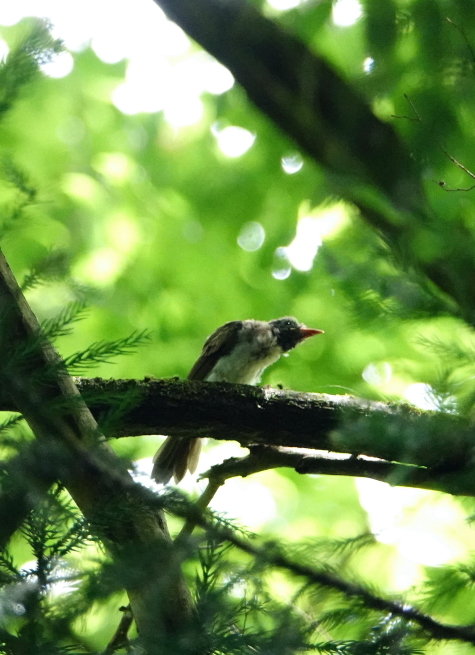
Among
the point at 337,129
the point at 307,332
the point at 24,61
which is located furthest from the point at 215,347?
the point at 24,61

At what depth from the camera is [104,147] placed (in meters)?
8.90

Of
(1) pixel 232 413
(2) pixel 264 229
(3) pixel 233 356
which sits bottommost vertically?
(1) pixel 232 413

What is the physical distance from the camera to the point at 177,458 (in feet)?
22.0

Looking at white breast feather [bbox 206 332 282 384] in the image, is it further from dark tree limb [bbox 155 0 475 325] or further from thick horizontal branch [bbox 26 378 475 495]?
dark tree limb [bbox 155 0 475 325]

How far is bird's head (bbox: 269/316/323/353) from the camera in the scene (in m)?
7.19

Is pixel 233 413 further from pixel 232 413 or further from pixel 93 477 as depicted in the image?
pixel 93 477

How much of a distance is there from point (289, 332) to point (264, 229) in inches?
41.4

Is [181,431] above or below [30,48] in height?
below

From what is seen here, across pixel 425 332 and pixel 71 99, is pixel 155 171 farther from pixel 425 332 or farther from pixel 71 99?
pixel 425 332

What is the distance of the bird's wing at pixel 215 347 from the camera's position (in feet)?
22.5

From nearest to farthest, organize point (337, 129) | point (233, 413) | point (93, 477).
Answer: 1. point (93, 477)
2. point (337, 129)
3. point (233, 413)

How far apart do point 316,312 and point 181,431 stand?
3754mm

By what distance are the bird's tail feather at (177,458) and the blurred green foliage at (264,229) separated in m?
0.77

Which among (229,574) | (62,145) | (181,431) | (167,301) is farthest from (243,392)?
(62,145)
